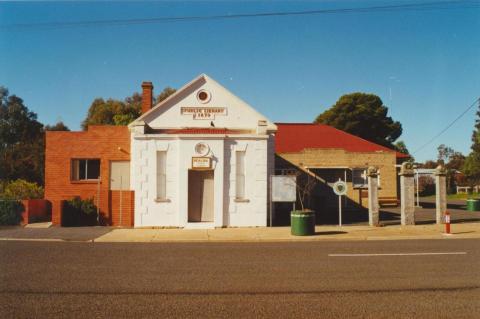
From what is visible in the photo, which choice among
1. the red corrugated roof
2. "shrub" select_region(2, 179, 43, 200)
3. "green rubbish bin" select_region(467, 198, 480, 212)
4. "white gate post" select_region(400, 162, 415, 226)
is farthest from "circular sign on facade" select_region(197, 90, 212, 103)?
"green rubbish bin" select_region(467, 198, 480, 212)

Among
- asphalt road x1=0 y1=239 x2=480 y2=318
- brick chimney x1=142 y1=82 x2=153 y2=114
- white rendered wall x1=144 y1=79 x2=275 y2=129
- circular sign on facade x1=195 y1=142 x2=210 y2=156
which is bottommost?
asphalt road x1=0 y1=239 x2=480 y2=318

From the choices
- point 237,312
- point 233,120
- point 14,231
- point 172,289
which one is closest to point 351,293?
point 237,312

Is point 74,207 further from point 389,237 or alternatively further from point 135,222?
point 389,237

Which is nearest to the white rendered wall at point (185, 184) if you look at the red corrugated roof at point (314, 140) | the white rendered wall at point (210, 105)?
the white rendered wall at point (210, 105)

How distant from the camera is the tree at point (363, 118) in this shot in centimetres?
6053

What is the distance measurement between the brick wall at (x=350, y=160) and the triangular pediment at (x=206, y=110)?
10399 mm

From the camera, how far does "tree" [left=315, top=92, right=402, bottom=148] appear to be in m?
60.5

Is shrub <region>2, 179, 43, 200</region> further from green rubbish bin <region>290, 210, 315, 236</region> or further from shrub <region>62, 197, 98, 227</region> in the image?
green rubbish bin <region>290, 210, 315, 236</region>

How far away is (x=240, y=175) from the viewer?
68.0 ft

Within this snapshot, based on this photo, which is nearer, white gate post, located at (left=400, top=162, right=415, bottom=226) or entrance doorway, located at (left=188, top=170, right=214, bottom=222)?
white gate post, located at (left=400, top=162, right=415, bottom=226)

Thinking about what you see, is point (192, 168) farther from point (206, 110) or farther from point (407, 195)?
point (407, 195)

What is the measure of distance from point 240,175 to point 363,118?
43941mm

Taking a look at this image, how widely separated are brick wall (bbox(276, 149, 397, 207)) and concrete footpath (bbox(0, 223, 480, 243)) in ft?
39.6

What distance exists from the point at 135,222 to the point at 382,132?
48.8 m
